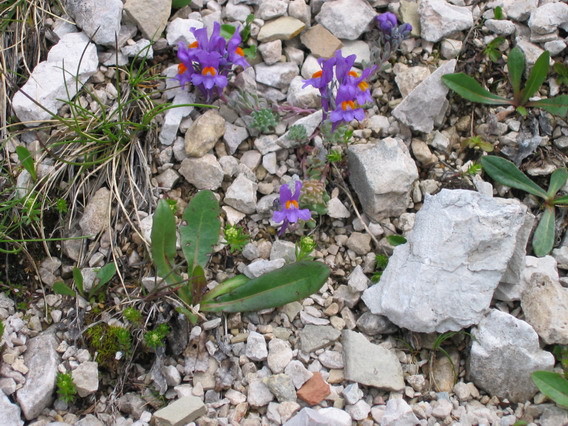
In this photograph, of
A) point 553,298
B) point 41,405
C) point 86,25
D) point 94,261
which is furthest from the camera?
point 86,25

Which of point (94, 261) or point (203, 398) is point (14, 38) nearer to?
point (94, 261)

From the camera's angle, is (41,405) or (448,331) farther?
(448,331)

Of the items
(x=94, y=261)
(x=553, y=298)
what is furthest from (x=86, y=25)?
(x=553, y=298)

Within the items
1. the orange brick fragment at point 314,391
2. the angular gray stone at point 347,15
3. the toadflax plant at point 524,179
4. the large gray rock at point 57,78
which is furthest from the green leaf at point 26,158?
the toadflax plant at point 524,179

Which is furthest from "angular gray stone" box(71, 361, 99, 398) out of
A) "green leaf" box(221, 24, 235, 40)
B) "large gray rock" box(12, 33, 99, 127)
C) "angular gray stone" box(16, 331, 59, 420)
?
"green leaf" box(221, 24, 235, 40)

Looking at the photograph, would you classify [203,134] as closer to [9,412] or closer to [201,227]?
[201,227]

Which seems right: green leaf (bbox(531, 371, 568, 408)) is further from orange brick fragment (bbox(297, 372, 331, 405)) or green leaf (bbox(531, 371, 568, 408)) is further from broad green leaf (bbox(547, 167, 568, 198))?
broad green leaf (bbox(547, 167, 568, 198))
